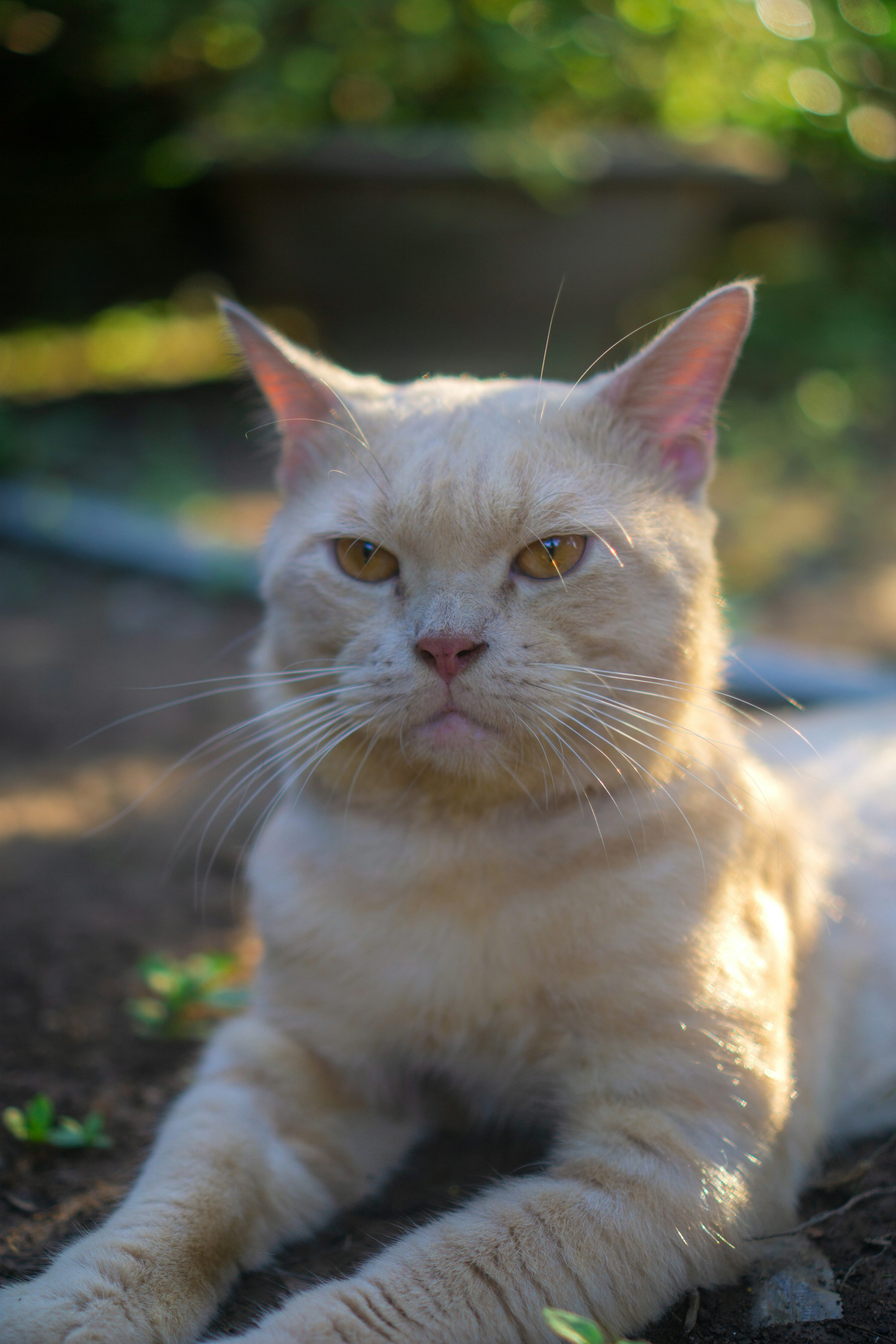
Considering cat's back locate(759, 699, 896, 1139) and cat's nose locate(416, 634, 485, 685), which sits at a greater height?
cat's nose locate(416, 634, 485, 685)

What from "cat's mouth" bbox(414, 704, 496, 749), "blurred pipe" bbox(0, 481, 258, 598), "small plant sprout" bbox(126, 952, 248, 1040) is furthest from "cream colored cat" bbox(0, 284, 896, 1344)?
"blurred pipe" bbox(0, 481, 258, 598)

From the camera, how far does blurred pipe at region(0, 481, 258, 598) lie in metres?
4.09

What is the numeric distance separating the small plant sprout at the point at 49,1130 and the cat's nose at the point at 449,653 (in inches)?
38.8

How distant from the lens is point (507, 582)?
1.52m

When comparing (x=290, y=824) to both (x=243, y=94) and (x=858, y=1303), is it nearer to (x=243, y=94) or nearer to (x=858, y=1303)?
(x=858, y=1303)

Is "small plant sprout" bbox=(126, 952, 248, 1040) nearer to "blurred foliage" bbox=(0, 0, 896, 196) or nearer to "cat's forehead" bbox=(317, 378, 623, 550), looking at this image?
"cat's forehead" bbox=(317, 378, 623, 550)

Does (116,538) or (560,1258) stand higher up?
(116,538)

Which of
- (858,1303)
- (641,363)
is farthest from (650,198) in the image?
(858,1303)

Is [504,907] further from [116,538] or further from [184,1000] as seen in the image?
[116,538]

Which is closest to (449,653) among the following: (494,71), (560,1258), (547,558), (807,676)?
(547,558)

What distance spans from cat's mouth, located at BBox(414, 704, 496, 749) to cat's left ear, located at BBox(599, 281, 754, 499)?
1.86ft

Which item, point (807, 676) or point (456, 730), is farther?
point (807, 676)

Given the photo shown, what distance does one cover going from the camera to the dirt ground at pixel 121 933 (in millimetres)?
1541

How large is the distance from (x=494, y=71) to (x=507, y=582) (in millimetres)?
5001
